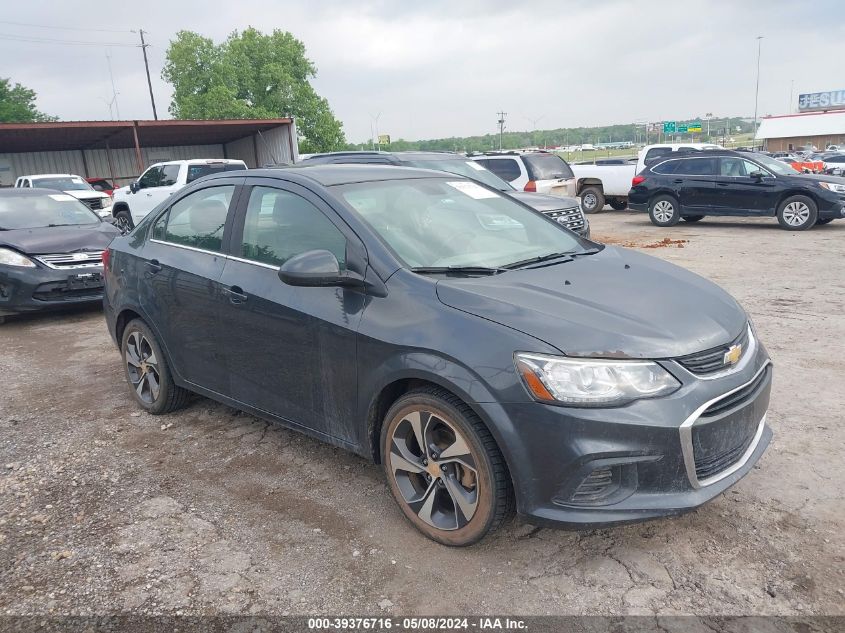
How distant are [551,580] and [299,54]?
6019cm

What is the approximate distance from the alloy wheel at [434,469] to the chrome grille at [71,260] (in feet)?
20.5

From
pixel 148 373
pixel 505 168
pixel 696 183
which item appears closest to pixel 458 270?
pixel 148 373

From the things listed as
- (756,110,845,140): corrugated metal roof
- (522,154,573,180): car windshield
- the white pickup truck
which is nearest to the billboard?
(756,110,845,140): corrugated metal roof

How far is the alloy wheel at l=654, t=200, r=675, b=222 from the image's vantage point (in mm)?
15312

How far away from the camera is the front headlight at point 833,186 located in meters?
13.3

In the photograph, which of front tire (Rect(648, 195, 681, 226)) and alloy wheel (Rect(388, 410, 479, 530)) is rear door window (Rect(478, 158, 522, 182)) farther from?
alloy wheel (Rect(388, 410, 479, 530))

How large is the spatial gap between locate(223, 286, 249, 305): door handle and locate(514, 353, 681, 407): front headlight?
5.90 feet

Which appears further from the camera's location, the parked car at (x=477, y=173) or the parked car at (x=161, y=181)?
the parked car at (x=161, y=181)

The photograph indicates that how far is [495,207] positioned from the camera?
416 cm

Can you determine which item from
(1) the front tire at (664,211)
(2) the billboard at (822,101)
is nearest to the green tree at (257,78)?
(1) the front tire at (664,211)

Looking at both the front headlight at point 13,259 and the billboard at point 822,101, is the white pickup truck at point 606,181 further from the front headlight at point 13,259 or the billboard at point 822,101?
the billboard at point 822,101

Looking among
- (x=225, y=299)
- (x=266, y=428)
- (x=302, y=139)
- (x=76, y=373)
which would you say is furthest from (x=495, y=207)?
(x=302, y=139)

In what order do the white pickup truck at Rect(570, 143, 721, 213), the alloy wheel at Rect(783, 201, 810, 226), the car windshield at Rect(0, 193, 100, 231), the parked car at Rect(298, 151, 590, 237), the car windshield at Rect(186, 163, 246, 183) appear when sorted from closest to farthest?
the car windshield at Rect(0, 193, 100, 231), the parked car at Rect(298, 151, 590, 237), the alloy wheel at Rect(783, 201, 810, 226), the car windshield at Rect(186, 163, 246, 183), the white pickup truck at Rect(570, 143, 721, 213)

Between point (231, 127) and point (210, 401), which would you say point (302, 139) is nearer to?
point (231, 127)
